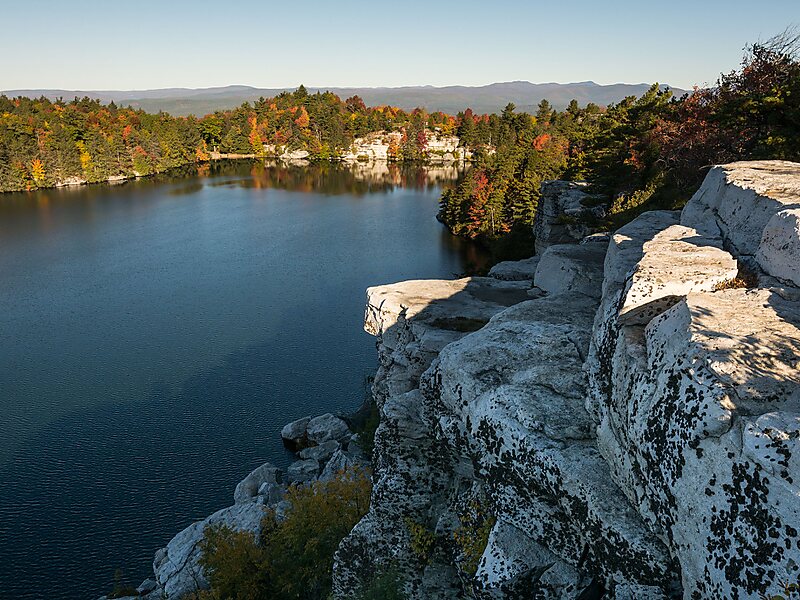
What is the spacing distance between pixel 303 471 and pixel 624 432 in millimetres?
21909

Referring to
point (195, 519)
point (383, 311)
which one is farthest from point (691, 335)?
point (195, 519)

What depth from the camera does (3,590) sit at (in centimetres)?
2330

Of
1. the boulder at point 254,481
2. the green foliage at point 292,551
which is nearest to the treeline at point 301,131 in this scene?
the boulder at point 254,481

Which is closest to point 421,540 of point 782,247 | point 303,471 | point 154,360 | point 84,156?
point 782,247

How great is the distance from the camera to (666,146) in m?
29.8

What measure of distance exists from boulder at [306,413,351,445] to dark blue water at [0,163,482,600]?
2.18 meters

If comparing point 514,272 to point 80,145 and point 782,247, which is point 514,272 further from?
point 80,145

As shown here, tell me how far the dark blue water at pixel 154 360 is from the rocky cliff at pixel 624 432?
630 inches

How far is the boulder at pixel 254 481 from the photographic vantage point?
26.6 metres

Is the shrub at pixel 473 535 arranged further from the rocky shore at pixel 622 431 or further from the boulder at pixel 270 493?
the boulder at pixel 270 493

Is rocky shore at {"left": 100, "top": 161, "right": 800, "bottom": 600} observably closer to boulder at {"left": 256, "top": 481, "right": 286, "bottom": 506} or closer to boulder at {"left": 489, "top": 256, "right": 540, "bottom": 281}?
boulder at {"left": 489, "top": 256, "right": 540, "bottom": 281}

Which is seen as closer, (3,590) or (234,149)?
(3,590)

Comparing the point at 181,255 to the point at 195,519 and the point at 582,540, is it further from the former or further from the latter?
the point at 582,540

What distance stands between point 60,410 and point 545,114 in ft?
528
